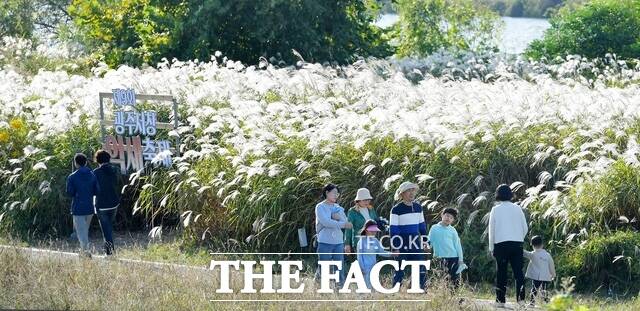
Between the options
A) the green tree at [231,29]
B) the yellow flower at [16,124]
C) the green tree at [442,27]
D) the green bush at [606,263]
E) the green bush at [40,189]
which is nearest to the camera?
the green bush at [606,263]

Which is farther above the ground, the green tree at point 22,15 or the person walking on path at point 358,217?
the green tree at point 22,15

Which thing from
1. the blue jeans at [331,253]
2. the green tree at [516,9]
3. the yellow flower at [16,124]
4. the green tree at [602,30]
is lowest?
the blue jeans at [331,253]

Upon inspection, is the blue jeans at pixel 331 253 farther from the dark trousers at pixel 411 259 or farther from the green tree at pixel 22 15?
the green tree at pixel 22 15

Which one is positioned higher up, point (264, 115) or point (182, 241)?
point (264, 115)

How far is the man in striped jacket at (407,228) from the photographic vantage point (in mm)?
13367

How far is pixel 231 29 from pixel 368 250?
41.9ft

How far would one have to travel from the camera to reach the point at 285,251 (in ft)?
52.0

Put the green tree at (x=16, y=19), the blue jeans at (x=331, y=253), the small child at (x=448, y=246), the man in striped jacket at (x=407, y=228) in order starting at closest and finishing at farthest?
the small child at (x=448, y=246) → the man in striped jacket at (x=407, y=228) → the blue jeans at (x=331, y=253) → the green tree at (x=16, y=19)

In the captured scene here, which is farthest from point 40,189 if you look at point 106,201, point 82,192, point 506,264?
point 506,264

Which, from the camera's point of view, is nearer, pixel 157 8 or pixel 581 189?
pixel 581 189

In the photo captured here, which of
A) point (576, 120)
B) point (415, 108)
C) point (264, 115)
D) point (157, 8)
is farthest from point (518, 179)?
point (157, 8)

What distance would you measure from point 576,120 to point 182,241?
209 inches

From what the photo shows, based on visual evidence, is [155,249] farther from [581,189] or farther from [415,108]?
[581,189]

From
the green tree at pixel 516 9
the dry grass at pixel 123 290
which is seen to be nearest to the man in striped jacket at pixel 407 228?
the dry grass at pixel 123 290
